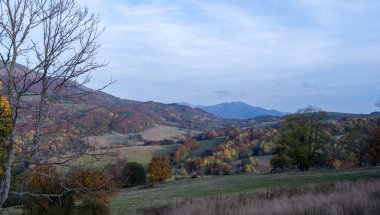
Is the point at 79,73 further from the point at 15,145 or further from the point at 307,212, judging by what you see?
the point at 307,212

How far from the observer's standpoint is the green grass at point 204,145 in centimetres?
12461

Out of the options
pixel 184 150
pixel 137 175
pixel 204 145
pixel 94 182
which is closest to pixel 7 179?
pixel 94 182

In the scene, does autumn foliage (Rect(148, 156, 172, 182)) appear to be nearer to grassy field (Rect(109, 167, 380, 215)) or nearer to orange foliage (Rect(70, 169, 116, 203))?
grassy field (Rect(109, 167, 380, 215))

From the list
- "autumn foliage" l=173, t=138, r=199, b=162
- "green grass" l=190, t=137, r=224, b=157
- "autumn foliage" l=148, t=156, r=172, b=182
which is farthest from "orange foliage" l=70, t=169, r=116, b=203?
"green grass" l=190, t=137, r=224, b=157

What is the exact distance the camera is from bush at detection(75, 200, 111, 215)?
16467 mm

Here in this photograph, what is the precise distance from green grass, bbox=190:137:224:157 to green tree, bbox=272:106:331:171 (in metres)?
60.0

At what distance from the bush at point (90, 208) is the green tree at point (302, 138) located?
4725cm

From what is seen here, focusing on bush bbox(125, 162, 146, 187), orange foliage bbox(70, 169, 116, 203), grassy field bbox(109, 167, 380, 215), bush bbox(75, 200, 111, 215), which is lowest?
bush bbox(125, 162, 146, 187)

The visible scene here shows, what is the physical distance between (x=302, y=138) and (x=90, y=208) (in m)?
49.9

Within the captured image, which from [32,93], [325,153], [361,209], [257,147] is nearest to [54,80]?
[32,93]

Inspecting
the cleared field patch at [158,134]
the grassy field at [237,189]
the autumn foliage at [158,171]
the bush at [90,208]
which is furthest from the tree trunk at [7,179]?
the cleared field patch at [158,134]

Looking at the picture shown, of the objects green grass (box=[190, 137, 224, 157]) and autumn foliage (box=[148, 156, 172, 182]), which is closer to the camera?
autumn foliage (box=[148, 156, 172, 182])

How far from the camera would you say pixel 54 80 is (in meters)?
6.82

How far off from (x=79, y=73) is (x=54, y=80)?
436 millimetres
